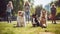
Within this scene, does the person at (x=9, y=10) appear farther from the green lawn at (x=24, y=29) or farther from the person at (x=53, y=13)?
the person at (x=53, y=13)

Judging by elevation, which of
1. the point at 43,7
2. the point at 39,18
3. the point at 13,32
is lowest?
the point at 13,32

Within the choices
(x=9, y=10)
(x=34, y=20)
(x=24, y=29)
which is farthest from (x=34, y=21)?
(x=9, y=10)

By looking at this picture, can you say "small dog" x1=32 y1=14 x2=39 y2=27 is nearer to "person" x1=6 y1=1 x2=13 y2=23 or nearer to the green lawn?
the green lawn

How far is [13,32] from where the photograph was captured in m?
1.63

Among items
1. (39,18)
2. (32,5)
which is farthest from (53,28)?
(32,5)

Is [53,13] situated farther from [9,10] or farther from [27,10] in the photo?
[9,10]

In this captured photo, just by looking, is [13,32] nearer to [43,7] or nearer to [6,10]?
[6,10]

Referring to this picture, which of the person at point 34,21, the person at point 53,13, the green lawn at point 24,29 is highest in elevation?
the person at point 53,13

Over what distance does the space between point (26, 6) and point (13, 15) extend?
0.53 ft

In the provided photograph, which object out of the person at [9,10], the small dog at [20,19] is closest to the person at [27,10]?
the small dog at [20,19]

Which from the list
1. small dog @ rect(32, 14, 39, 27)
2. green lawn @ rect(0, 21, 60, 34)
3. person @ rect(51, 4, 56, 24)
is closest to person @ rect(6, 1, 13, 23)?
green lawn @ rect(0, 21, 60, 34)

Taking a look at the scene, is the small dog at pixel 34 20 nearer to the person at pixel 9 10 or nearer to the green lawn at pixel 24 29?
the green lawn at pixel 24 29

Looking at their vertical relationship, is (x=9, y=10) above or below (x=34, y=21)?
above

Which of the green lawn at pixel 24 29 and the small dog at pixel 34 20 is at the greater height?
the small dog at pixel 34 20
